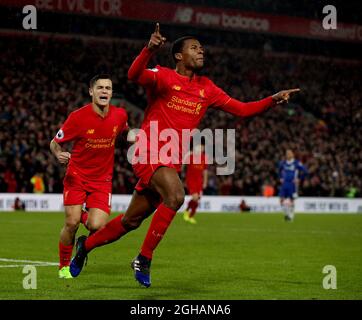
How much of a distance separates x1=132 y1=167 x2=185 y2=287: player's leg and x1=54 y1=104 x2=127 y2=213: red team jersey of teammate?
5.17 ft

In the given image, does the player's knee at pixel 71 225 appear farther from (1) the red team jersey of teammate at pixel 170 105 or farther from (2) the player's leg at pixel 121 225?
(1) the red team jersey of teammate at pixel 170 105

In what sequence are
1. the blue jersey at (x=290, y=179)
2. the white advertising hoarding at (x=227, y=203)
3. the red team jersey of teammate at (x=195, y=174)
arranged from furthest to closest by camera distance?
1. the white advertising hoarding at (x=227, y=203)
2. the blue jersey at (x=290, y=179)
3. the red team jersey of teammate at (x=195, y=174)

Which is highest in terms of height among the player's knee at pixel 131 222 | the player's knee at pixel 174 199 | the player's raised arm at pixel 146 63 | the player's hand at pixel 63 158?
the player's raised arm at pixel 146 63

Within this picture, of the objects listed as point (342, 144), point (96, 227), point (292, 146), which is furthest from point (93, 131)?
point (342, 144)

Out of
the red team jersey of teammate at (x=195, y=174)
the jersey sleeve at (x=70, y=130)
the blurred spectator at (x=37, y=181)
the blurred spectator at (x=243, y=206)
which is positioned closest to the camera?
the jersey sleeve at (x=70, y=130)

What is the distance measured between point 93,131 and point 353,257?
5680 millimetres

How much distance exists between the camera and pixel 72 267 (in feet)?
Answer: 30.8

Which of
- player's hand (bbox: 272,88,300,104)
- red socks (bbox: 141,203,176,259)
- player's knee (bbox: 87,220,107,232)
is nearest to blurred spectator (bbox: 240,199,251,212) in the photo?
player's knee (bbox: 87,220,107,232)

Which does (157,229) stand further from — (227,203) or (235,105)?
(227,203)

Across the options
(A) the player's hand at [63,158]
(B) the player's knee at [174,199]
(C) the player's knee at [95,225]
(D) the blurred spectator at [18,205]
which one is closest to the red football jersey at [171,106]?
(B) the player's knee at [174,199]

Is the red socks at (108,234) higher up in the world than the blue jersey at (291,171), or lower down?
lower down

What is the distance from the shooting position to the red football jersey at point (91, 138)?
9828 millimetres

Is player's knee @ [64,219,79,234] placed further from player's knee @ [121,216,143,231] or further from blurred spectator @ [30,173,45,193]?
blurred spectator @ [30,173,45,193]

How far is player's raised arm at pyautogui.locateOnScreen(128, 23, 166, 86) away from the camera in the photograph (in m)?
7.91
